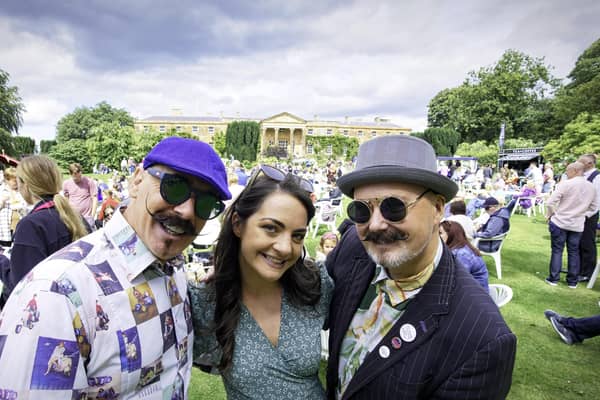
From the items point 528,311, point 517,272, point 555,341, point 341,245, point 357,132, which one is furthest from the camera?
point 357,132

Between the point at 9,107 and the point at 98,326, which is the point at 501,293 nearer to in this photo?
the point at 98,326

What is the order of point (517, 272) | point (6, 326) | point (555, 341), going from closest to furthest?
point (6, 326) → point (555, 341) → point (517, 272)

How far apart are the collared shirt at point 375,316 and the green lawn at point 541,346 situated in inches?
88.5

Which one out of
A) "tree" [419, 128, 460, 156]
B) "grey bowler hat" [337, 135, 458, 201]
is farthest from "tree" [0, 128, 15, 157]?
"tree" [419, 128, 460, 156]

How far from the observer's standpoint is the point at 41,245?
2.38m

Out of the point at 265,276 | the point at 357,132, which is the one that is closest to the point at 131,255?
the point at 265,276

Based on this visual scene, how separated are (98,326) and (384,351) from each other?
1172mm

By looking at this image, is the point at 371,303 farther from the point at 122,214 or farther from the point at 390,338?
the point at 122,214

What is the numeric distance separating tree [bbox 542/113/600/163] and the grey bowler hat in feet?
68.0

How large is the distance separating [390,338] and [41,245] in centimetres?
258

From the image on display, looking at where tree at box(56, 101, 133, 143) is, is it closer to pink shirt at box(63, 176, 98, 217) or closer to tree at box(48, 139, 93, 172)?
tree at box(48, 139, 93, 172)

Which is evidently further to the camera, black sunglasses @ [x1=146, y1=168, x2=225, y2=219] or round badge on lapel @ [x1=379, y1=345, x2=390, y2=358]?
round badge on lapel @ [x1=379, y1=345, x2=390, y2=358]

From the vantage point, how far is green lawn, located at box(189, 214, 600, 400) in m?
3.38

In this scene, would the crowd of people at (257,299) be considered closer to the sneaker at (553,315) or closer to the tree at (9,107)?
the sneaker at (553,315)
